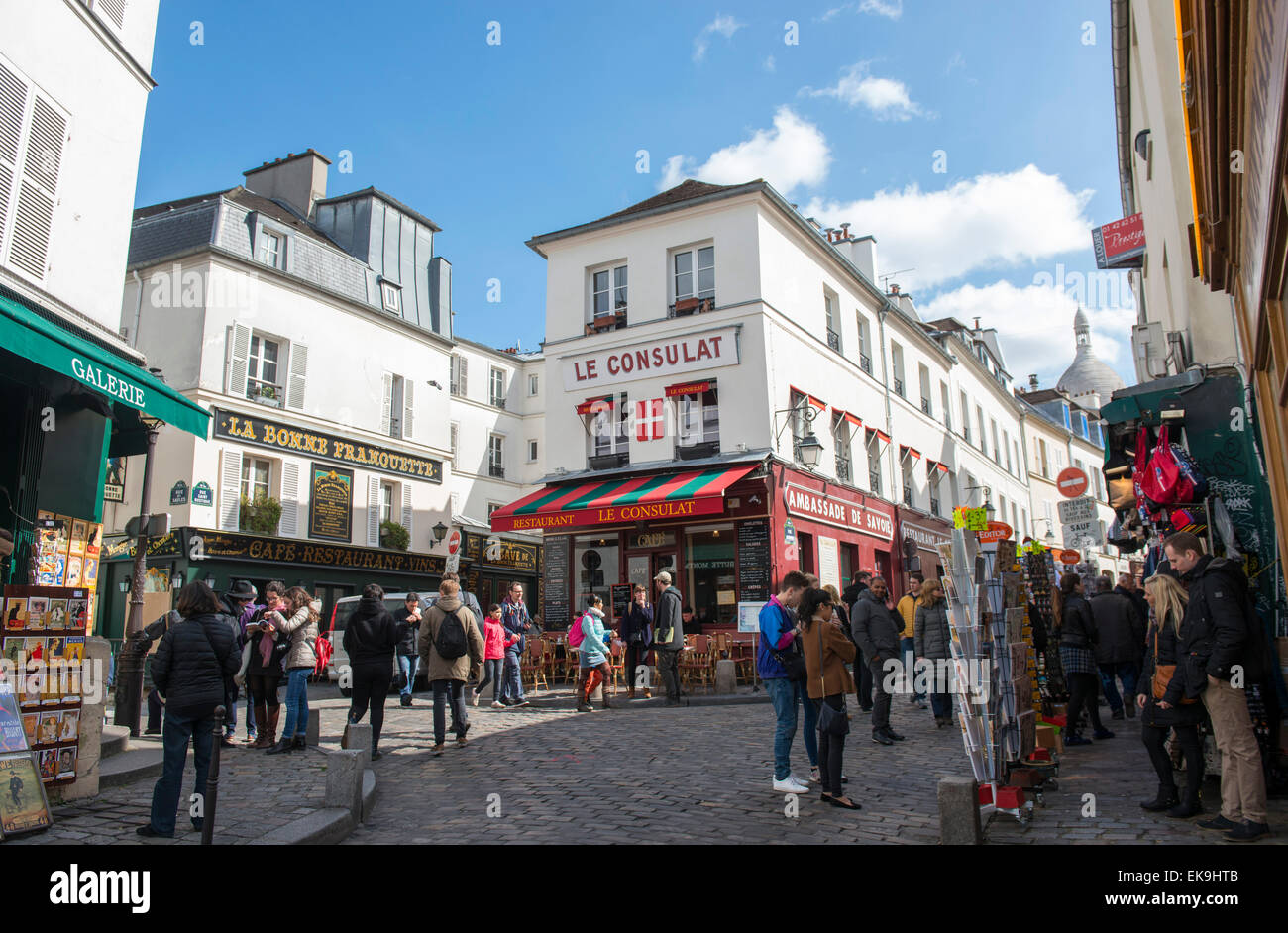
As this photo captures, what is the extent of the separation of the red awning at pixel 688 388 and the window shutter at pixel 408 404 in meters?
9.65

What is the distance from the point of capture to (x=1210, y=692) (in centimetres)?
505

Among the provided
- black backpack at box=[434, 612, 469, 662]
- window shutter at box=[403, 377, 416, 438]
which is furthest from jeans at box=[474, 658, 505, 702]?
window shutter at box=[403, 377, 416, 438]

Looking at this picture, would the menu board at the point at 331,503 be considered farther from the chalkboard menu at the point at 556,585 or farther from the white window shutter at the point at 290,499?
the chalkboard menu at the point at 556,585

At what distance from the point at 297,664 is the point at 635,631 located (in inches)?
216

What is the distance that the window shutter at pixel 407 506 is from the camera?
24.6 m

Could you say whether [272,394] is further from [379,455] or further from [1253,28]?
[1253,28]

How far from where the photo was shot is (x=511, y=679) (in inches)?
518

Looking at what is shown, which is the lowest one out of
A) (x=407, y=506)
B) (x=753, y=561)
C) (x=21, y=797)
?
(x=21, y=797)

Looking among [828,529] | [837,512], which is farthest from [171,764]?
[837,512]

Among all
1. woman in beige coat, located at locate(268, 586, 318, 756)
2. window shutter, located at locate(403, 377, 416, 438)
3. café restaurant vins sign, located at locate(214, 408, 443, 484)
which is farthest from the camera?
window shutter, located at locate(403, 377, 416, 438)

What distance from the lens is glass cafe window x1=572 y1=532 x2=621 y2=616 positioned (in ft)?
62.5

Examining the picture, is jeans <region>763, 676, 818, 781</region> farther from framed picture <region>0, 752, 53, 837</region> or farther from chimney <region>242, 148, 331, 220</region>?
chimney <region>242, 148, 331, 220</region>

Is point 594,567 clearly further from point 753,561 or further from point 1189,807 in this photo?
point 1189,807

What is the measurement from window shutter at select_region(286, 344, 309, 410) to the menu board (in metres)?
1.68
